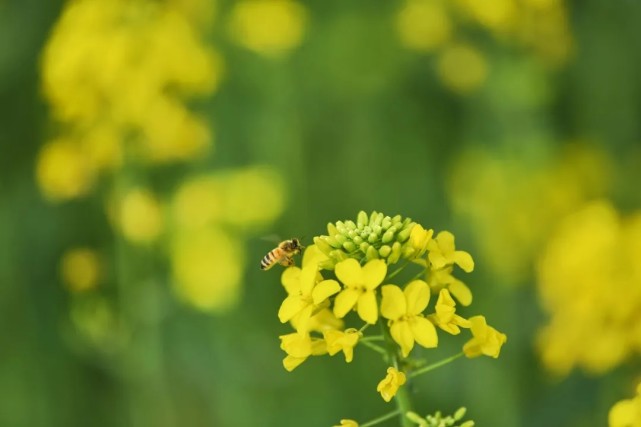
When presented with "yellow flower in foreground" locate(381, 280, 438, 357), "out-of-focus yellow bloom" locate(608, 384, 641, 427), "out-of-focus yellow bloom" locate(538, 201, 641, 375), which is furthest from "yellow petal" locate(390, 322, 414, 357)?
"out-of-focus yellow bloom" locate(538, 201, 641, 375)

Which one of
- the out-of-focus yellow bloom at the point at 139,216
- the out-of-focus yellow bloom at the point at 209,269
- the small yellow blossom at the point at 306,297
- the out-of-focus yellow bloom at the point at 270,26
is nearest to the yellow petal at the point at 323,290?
the small yellow blossom at the point at 306,297

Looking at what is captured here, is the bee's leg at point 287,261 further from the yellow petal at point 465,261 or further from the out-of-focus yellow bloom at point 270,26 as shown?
the out-of-focus yellow bloom at point 270,26

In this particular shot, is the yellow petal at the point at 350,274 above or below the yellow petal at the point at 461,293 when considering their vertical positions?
above

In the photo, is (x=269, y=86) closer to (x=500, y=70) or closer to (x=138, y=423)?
(x=500, y=70)

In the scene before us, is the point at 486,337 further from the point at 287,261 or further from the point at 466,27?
the point at 466,27

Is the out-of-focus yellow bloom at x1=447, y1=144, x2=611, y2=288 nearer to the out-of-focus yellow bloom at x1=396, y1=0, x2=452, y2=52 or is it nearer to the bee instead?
the out-of-focus yellow bloom at x1=396, y1=0, x2=452, y2=52

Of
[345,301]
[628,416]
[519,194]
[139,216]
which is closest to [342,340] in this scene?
[345,301]
